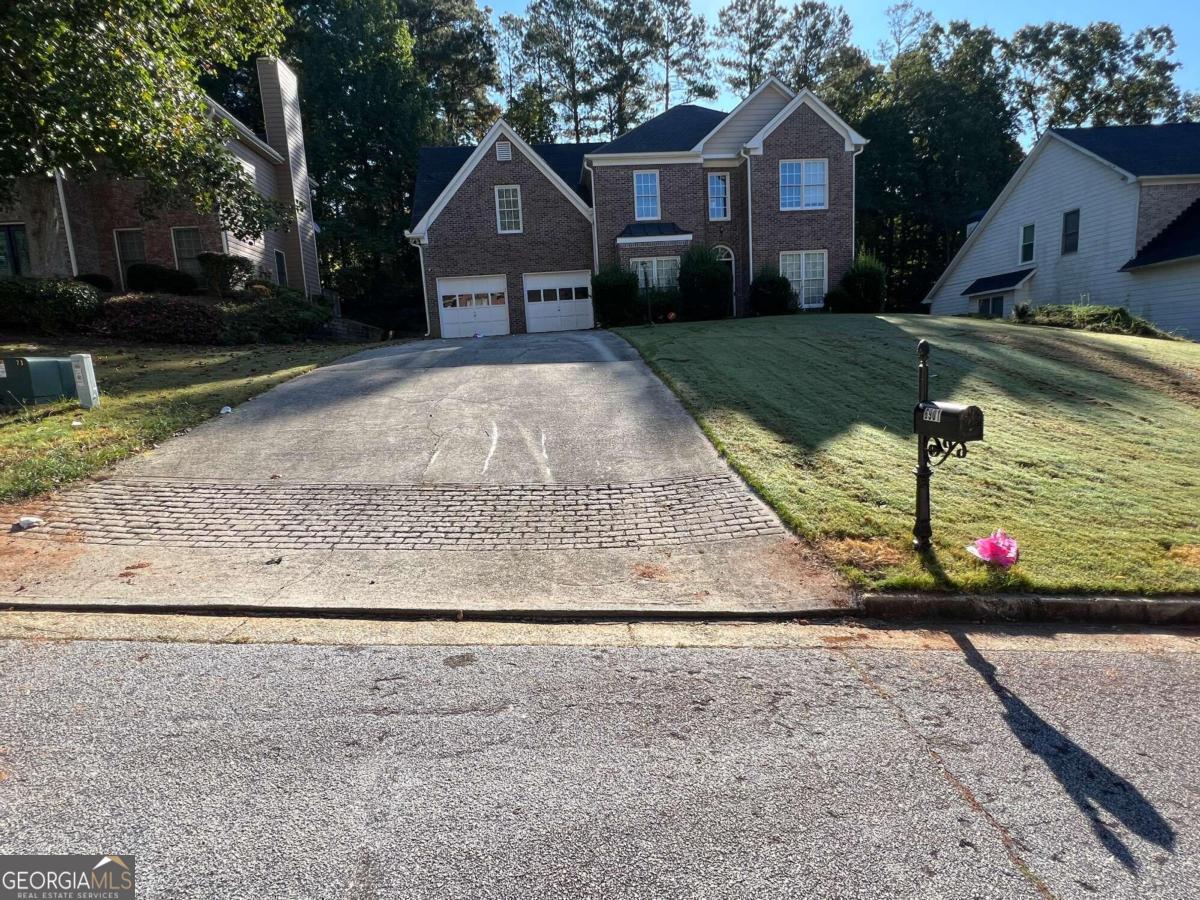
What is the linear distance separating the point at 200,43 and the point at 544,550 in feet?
50.9

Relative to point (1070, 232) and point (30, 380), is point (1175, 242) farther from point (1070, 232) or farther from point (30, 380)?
point (30, 380)

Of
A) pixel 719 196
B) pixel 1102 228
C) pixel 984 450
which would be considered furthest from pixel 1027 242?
pixel 984 450

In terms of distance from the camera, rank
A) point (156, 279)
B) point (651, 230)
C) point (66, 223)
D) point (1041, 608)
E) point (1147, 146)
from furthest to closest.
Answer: point (651, 230) < point (1147, 146) < point (156, 279) < point (66, 223) < point (1041, 608)

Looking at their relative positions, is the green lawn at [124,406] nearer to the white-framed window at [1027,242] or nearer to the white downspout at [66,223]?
the white downspout at [66,223]

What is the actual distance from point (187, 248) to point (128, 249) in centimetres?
185

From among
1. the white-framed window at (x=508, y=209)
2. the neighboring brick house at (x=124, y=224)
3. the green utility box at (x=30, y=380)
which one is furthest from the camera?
the white-framed window at (x=508, y=209)

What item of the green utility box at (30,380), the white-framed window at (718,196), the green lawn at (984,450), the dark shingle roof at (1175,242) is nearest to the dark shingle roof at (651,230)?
Result: the white-framed window at (718,196)

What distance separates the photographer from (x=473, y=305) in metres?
23.8

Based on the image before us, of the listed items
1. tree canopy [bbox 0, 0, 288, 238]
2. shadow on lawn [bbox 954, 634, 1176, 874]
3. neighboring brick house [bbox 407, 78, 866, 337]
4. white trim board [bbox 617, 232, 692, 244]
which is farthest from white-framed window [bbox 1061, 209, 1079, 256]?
shadow on lawn [bbox 954, 634, 1176, 874]

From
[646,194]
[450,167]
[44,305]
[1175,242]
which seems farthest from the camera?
[450,167]

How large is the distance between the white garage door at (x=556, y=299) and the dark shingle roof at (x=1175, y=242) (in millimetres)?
17641

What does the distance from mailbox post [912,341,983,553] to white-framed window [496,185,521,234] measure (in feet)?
68.2

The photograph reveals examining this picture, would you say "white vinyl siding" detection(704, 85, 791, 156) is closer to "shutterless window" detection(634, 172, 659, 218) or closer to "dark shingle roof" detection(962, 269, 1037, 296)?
"shutterless window" detection(634, 172, 659, 218)

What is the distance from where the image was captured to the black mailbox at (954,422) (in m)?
4.54
